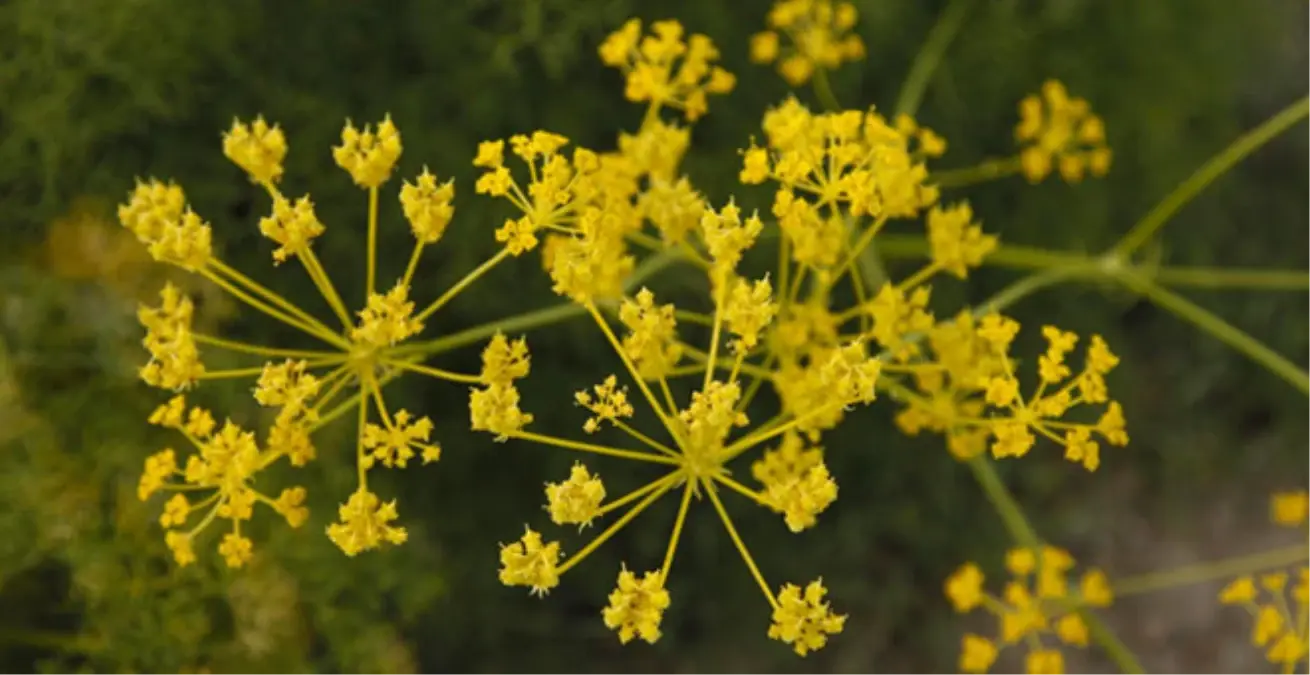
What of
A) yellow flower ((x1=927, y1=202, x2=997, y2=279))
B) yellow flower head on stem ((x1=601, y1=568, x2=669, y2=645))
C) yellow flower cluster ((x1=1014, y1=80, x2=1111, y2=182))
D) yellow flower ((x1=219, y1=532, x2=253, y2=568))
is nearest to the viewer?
yellow flower head on stem ((x1=601, y1=568, x2=669, y2=645))

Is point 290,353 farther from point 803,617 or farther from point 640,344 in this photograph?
point 803,617

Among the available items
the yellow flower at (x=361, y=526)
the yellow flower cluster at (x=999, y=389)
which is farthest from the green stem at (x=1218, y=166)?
the yellow flower at (x=361, y=526)

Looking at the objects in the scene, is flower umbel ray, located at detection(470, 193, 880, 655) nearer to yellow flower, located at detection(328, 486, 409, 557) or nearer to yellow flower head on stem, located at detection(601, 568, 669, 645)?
yellow flower head on stem, located at detection(601, 568, 669, 645)

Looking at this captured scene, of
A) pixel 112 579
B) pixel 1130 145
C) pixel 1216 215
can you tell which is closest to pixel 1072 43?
pixel 1130 145

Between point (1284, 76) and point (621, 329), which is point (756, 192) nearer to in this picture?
point (621, 329)

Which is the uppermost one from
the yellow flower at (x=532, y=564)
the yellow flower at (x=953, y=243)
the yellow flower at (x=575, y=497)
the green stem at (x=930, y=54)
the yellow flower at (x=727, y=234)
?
the green stem at (x=930, y=54)

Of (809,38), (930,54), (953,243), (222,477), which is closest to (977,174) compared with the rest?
(930,54)

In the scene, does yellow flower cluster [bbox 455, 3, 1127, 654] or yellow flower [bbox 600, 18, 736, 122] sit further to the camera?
yellow flower [bbox 600, 18, 736, 122]

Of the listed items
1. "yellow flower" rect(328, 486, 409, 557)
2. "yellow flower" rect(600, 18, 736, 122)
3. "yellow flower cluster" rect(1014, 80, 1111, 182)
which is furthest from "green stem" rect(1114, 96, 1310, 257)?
"yellow flower" rect(328, 486, 409, 557)

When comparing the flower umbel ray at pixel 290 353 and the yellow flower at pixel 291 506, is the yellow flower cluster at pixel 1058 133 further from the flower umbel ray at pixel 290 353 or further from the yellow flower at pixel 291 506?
the yellow flower at pixel 291 506
